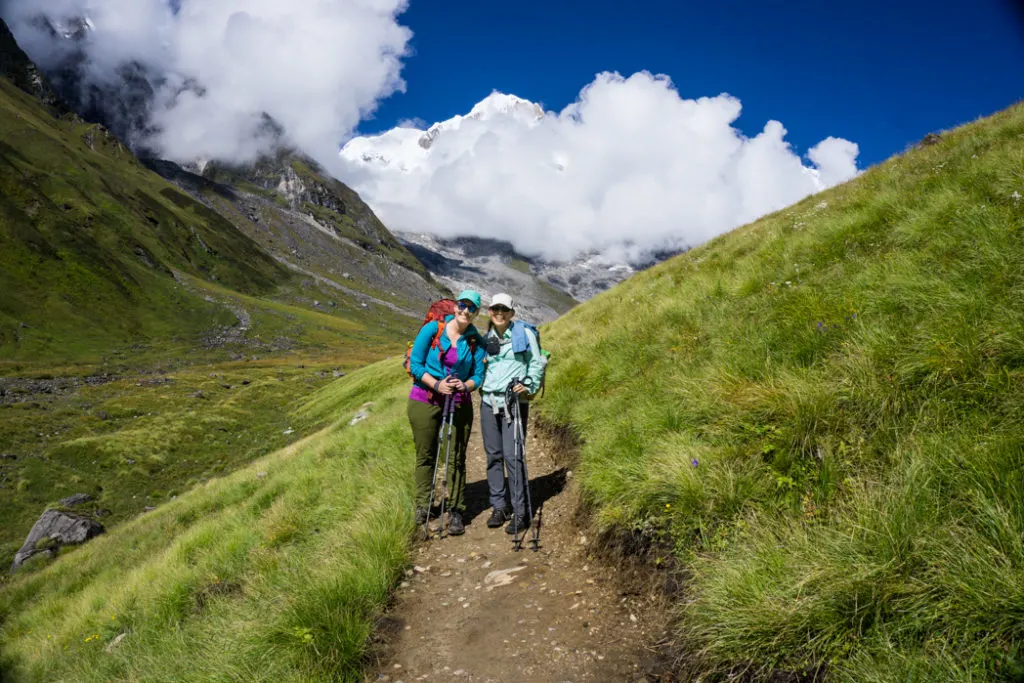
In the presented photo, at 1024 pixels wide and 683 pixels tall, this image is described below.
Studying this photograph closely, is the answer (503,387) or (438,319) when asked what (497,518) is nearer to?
(503,387)

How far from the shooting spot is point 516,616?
549cm

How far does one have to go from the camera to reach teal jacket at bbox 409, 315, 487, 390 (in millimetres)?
7582

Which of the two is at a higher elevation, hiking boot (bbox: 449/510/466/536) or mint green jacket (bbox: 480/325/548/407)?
mint green jacket (bbox: 480/325/548/407)

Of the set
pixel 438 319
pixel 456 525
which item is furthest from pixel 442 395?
pixel 456 525

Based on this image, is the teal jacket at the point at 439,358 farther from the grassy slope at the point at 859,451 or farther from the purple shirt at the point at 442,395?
the grassy slope at the point at 859,451

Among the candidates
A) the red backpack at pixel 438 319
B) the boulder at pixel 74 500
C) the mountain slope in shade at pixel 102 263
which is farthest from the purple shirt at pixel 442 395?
the mountain slope in shade at pixel 102 263

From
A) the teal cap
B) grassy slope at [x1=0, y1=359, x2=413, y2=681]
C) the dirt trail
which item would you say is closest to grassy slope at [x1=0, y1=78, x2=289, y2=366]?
grassy slope at [x1=0, y1=359, x2=413, y2=681]

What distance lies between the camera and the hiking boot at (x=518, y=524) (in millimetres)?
7032

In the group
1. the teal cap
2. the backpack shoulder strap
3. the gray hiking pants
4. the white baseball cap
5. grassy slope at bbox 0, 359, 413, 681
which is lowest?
grassy slope at bbox 0, 359, 413, 681

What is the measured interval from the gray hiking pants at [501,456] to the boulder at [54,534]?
93.6 ft

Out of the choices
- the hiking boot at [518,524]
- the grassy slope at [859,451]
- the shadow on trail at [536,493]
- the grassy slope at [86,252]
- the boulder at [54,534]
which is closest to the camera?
the grassy slope at [859,451]

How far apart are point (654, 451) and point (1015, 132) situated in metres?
10.1

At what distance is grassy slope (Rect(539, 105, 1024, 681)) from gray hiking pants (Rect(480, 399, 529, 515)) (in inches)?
47.0

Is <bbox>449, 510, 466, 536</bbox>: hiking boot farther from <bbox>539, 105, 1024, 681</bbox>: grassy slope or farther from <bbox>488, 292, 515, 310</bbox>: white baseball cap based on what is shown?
<bbox>488, 292, 515, 310</bbox>: white baseball cap
